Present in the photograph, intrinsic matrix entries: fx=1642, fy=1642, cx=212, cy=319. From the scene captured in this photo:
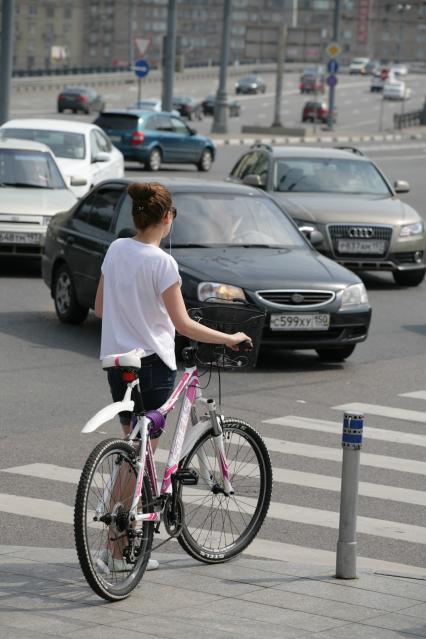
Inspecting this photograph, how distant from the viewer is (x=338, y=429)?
10.7m

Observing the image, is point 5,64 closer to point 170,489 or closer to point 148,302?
point 148,302

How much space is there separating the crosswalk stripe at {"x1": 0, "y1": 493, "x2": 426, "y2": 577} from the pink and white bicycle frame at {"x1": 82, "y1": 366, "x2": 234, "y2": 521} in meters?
0.64

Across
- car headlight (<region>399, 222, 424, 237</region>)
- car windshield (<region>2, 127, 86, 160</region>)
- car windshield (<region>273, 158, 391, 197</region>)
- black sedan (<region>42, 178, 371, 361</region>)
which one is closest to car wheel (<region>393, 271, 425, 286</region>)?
car headlight (<region>399, 222, 424, 237</region>)

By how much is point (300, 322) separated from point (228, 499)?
20.7ft

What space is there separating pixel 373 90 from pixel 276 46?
2162 inches

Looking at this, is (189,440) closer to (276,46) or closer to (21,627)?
(21,627)

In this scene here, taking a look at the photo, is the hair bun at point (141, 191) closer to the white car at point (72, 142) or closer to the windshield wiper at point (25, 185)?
the windshield wiper at point (25, 185)

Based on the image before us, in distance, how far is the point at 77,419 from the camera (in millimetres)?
10750

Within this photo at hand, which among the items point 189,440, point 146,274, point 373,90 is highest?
A: point 146,274

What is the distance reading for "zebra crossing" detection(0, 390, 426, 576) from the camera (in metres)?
7.51

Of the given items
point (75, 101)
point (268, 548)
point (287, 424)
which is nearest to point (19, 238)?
point (287, 424)

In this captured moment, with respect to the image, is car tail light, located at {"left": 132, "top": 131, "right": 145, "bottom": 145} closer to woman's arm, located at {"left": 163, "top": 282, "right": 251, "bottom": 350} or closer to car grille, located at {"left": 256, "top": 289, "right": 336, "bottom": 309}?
car grille, located at {"left": 256, "top": 289, "right": 336, "bottom": 309}

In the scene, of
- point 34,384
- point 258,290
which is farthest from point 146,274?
point 258,290

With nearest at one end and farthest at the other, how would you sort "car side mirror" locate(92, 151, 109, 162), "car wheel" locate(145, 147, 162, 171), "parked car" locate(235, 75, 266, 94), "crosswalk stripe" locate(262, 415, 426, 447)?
"crosswalk stripe" locate(262, 415, 426, 447) → "car side mirror" locate(92, 151, 109, 162) → "car wheel" locate(145, 147, 162, 171) → "parked car" locate(235, 75, 266, 94)
